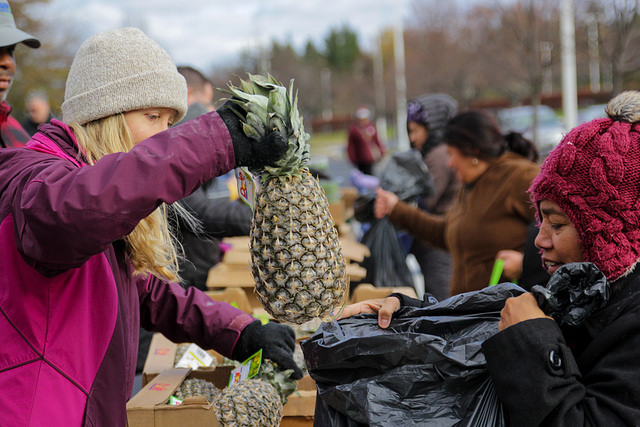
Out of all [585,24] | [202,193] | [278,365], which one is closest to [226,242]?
[202,193]

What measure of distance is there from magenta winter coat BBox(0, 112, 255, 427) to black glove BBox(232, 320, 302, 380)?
548mm

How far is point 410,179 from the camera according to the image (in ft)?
18.4

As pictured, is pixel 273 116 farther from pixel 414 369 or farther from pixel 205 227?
pixel 205 227

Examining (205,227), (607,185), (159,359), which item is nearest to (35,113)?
(205,227)

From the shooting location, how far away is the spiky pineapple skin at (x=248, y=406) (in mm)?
2172

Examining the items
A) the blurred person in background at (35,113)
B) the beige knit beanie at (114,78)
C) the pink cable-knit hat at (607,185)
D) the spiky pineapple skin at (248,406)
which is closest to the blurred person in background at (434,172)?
the spiky pineapple skin at (248,406)

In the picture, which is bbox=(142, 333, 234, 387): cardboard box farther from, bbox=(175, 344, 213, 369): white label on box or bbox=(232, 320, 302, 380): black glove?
bbox=(232, 320, 302, 380): black glove

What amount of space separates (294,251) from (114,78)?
0.84 metres

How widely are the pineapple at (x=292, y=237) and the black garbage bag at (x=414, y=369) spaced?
0.53 feet

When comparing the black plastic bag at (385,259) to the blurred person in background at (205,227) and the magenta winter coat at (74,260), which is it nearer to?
the blurred person in background at (205,227)

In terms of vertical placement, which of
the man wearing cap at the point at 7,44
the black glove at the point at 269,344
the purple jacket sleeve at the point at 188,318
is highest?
the man wearing cap at the point at 7,44

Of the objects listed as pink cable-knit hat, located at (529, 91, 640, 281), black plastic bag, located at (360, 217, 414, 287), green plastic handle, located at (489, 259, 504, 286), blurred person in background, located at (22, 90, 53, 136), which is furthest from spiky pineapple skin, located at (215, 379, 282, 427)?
blurred person in background, located at (22, 90, 53, 136)

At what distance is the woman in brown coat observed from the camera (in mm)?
3816

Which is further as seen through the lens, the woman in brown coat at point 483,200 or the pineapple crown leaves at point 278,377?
the woman in brown coat at point 483,200
